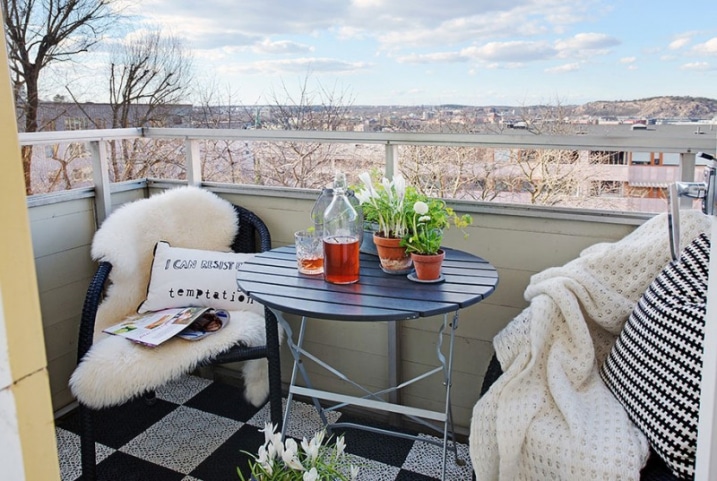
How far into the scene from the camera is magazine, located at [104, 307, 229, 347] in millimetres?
2071

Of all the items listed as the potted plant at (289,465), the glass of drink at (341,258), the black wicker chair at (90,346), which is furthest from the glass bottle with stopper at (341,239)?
the potted plant at (289,465)

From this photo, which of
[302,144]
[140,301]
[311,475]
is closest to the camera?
[311,475]

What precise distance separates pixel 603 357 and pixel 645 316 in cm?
30

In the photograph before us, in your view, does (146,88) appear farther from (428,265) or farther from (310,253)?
(428,265)


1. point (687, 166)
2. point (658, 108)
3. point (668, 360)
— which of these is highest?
point (658, 108)

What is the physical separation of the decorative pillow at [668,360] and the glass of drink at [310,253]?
92 centimetres

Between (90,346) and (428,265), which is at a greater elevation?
(428,265)

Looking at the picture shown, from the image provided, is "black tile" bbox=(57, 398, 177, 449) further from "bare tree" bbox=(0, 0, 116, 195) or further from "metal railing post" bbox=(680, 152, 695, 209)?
"metal railing post" bbox=(680, 152, 695, 209)

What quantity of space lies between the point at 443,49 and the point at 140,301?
164 cm

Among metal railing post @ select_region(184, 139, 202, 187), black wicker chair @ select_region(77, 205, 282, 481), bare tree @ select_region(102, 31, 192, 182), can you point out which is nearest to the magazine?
black wicker chair @ select_region(77, 205, 282, 481)

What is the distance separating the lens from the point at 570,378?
5.15 ft

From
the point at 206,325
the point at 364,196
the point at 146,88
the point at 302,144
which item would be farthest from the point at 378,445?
the point at 146,88

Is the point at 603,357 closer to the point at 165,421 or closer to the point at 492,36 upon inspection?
the point at 492,36

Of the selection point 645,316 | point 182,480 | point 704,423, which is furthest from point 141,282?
point 704,423
